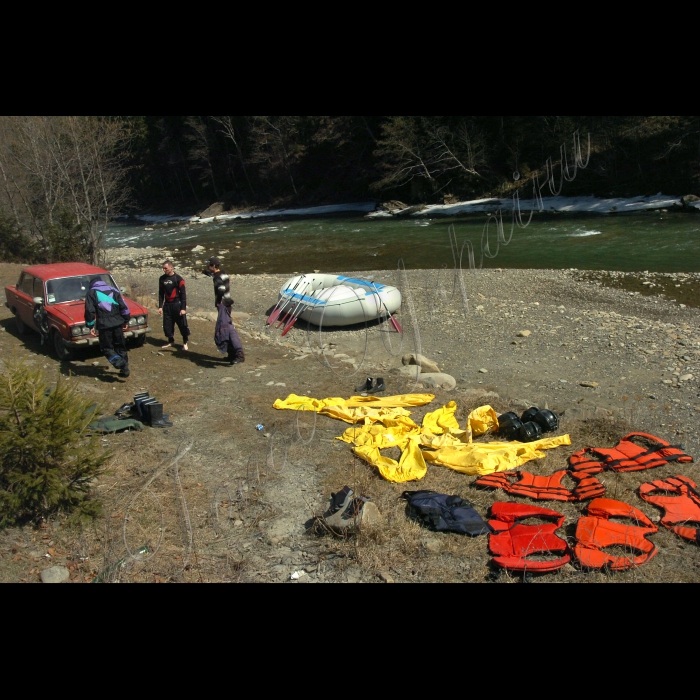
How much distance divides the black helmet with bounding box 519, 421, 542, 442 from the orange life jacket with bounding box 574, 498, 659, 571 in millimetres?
1731

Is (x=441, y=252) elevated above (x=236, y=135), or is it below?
below

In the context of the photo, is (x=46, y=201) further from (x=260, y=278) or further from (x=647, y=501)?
(x=647, y=501)

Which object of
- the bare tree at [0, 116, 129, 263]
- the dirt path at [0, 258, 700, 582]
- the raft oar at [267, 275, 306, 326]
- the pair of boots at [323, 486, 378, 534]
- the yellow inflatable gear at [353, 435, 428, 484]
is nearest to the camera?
the dirt path at [0, 258, 700, 582]

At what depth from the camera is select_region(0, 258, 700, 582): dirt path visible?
17.5 feet

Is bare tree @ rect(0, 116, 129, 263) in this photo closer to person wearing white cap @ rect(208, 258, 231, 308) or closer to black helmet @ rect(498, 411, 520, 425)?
person wearing white cap @ rect(208, 258, 231, 308)

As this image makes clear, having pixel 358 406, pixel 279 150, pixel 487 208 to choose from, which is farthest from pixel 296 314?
pixel 279 150

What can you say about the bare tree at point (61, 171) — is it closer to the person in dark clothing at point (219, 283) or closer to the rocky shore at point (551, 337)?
the rocky shore at point (551, 337)

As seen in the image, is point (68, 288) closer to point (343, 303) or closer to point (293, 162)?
point (343, 303)

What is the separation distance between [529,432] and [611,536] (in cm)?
237

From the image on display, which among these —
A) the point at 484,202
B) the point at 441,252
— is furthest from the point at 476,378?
the point at 484,202

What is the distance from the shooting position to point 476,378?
11.6 m

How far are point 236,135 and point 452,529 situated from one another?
57675mm

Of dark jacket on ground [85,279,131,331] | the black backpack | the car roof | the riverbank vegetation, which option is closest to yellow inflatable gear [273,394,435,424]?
the black backpack

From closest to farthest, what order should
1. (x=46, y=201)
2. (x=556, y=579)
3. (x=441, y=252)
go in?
(x=556, y=579), (x=46, y=201), (x=441, y=252)
